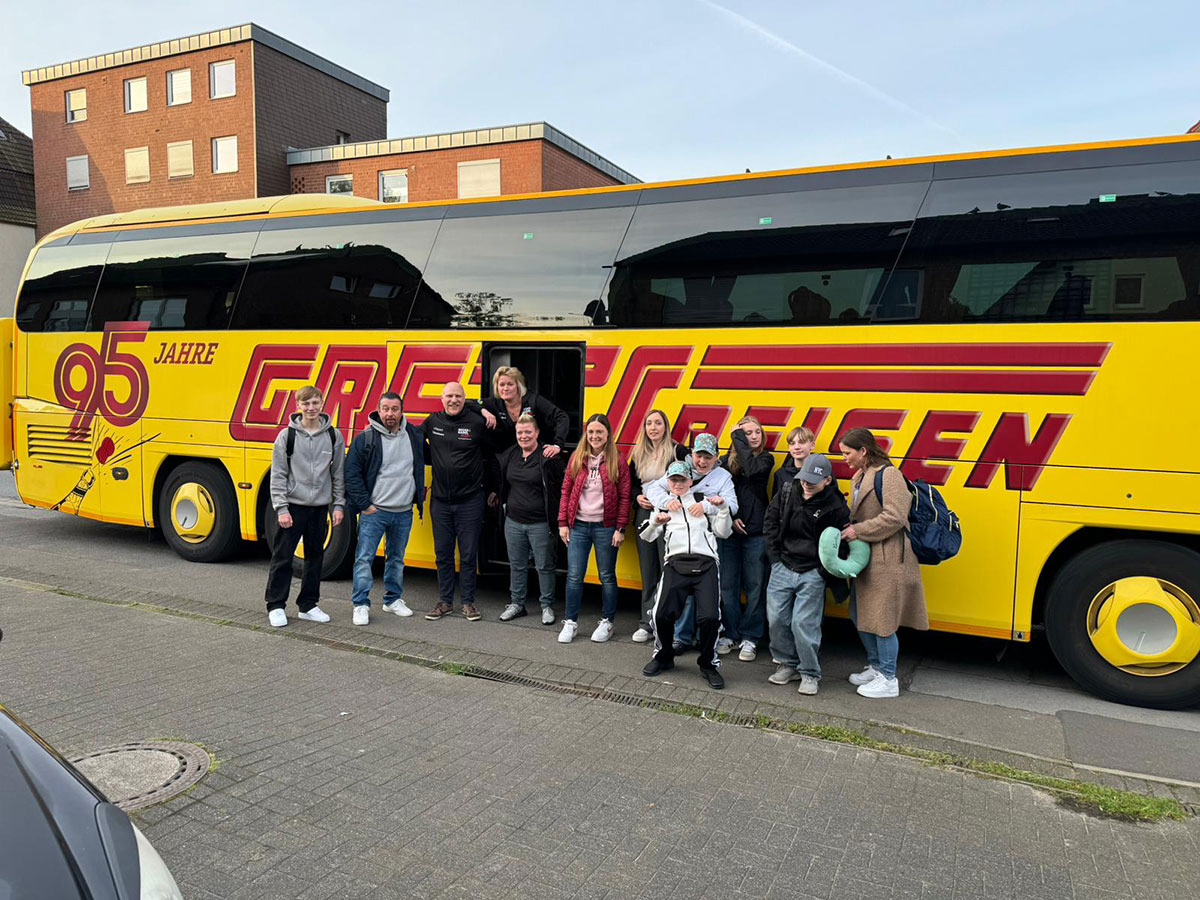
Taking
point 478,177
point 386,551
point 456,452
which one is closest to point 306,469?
point 386,551

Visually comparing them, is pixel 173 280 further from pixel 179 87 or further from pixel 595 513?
pixel 179 87

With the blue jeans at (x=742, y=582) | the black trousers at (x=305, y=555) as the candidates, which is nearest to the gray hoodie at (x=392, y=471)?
the black trousers at (x=305, y=555)

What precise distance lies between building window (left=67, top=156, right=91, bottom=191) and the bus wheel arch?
104ft

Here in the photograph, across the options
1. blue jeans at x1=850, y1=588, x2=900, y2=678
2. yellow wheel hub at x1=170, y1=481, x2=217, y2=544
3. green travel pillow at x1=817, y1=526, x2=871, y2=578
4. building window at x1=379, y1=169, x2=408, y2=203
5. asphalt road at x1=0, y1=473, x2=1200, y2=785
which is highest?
building window at x1=379, y1=169, x2=408, y2=203

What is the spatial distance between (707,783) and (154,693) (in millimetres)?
3443

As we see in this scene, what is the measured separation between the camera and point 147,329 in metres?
9.41

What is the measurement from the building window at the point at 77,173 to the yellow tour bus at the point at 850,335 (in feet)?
104

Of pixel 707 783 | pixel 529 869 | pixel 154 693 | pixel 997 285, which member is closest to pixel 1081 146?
pixel 997 285

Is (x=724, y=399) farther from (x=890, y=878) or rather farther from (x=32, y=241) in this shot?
(x=32, y=241)

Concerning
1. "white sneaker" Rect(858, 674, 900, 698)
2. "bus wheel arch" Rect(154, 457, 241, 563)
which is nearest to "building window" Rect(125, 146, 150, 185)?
"bus wheel arch" Rect(154, 457, 241, 563)

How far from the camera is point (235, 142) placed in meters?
31.9

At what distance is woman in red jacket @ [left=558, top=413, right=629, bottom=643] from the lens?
6.60 m

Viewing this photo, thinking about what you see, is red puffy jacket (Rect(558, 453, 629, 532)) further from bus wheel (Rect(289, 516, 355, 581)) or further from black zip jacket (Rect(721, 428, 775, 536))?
bus wheel (Rect(289, 516, 355, 581))

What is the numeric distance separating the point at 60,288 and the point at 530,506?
6964 millimetres
